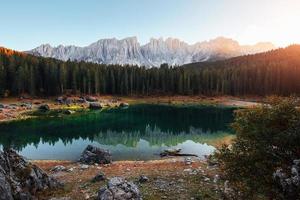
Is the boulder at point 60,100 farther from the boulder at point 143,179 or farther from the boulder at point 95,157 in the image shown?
the boulder at point 143,179

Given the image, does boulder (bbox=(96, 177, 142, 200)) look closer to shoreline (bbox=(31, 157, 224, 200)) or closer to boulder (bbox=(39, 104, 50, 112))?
shoreline (bbox=(31, 157, 224, 200))

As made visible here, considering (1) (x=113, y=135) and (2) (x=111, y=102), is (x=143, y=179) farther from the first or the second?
(2) (x=111, y=102)

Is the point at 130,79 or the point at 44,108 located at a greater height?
the point at 130,79

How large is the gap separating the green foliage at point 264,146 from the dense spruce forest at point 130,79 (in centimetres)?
11913

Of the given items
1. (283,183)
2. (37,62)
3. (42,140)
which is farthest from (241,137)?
(37,62)

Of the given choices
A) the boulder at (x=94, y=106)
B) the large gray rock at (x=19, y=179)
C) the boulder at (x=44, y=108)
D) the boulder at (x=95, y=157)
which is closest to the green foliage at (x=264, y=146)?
the large gray rock at (x=19, y=179)

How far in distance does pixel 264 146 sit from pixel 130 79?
143008mm

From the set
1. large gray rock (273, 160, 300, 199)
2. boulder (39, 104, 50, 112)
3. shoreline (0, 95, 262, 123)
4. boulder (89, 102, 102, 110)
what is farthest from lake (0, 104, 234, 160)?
large gray rock (273, 160, 300, 199)

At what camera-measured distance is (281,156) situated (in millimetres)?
17000

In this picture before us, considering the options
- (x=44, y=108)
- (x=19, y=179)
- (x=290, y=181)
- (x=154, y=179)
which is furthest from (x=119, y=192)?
(x=44, y=108)

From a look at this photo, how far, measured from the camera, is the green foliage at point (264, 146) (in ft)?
54.1

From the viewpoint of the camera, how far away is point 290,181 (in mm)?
15133

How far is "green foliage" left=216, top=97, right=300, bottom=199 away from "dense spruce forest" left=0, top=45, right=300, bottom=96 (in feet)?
391

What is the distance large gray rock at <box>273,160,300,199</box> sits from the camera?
14.9m
